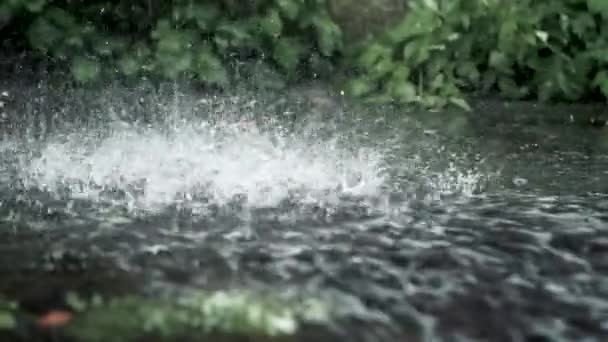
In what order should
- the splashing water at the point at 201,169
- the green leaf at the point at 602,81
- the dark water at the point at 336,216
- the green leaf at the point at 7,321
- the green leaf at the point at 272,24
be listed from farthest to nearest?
the green leaf at the point at 272,24, the green leaf at the point at 602,81, the splashing water at the point at 201,169, the dark water at the point at 336,216, the green leaf at the point at 7,321

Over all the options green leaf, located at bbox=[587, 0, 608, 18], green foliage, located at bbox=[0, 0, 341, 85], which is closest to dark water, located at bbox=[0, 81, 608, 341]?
green foliage, located at bbox=[0, 0, 341, 85]

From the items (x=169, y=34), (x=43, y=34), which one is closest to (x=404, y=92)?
(x=169, y=34)

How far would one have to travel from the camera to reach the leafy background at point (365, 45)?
16.5 feet

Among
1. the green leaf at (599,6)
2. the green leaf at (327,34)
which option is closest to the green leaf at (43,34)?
the green leaf at (327,34)

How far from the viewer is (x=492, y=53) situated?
512cm

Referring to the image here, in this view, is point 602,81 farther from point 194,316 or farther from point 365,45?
point 194,316

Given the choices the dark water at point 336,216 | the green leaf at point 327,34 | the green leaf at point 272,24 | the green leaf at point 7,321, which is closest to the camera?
the green leaf at point 7,321

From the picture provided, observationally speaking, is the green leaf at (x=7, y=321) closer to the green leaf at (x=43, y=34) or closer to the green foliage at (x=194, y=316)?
the green foliage at (x=194, y=316)

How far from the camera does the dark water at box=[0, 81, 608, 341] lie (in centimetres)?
192

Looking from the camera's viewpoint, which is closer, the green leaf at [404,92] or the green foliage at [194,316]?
the green foliage at [194,316]

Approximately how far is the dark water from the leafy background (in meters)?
0.72

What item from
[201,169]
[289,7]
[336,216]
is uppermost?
[289,7]

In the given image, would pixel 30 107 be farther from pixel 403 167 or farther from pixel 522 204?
pixel 522 204

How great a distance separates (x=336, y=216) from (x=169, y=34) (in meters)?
2.98
